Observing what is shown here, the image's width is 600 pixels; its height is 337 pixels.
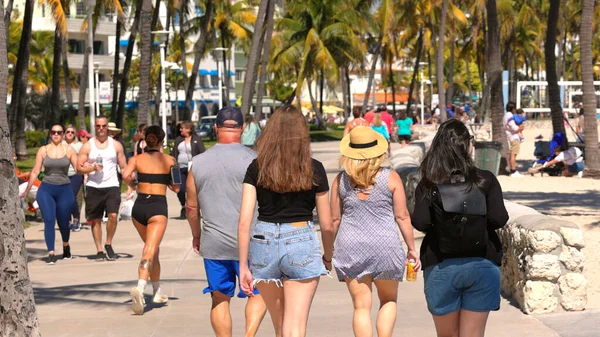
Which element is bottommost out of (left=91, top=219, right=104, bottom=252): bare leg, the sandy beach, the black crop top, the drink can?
the sandy beach

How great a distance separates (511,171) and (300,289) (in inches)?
706

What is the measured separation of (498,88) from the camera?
22422 mm

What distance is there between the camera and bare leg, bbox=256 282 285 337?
6.02 meters

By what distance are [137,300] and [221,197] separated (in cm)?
258

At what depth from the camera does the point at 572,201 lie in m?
17.0

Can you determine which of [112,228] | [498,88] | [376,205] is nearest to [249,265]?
[376,205]

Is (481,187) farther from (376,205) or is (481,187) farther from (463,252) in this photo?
(376,205)

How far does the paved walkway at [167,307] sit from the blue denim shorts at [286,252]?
88.6 inches

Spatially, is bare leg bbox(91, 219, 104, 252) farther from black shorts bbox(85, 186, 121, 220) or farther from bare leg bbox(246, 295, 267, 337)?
bare leg bbox(246, 295, 267, 337)

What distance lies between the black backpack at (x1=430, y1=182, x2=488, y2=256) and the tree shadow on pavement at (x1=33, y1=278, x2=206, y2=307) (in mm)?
4958

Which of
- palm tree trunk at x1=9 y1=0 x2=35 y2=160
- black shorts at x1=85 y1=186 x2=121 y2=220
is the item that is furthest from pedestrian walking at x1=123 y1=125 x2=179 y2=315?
palm tree trunk at x1=9 y1=0 x2=35 y2=160

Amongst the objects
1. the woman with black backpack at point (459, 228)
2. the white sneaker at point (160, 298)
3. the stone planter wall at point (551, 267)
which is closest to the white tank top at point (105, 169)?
the white sneaker at point (160, 298)

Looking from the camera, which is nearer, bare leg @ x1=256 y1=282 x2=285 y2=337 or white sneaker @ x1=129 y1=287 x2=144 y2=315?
bare leg @ x1=256 y1=282 x2=285 y2=337

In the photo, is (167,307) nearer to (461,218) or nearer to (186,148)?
(461,218)
